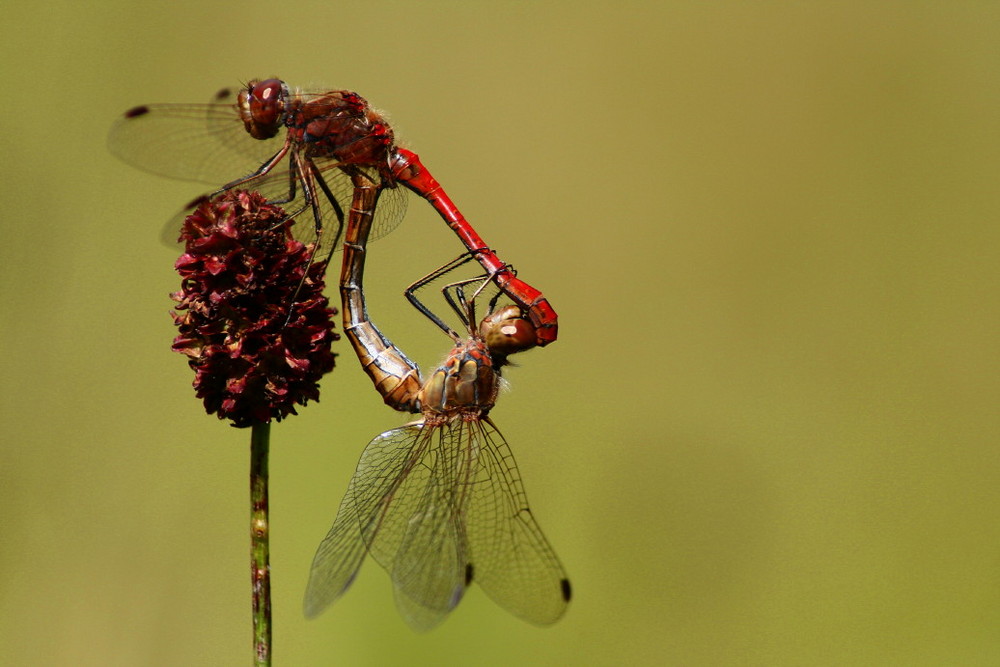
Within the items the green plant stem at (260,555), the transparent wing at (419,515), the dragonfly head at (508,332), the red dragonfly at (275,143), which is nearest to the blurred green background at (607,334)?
the transparent wing at (419,515)

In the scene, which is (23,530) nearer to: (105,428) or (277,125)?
(105,428)

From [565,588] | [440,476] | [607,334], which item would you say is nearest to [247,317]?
[440,476]

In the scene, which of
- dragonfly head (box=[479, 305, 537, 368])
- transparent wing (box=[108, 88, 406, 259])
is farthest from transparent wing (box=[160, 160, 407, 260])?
dragonfly head (box=[479, 305, 537, 368])

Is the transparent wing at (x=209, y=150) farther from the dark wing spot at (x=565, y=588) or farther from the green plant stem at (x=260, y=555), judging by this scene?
the dark wing spot at (x=565, y=588)

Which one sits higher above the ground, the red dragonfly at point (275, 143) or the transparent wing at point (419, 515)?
the red dragonfly at point (275, 143)

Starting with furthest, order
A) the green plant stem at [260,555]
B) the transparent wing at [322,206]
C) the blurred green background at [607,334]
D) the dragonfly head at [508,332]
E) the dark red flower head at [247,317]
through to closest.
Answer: the blurred green background at [607,334]
the dragonfly head at [508,332]
the transparent wing at [322,206]
the dark red flower head at [247,317]
the green plant stem at [260,555]

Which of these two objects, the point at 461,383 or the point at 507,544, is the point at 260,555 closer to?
the point at 461,383

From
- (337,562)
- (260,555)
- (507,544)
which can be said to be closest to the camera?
(260,555)
